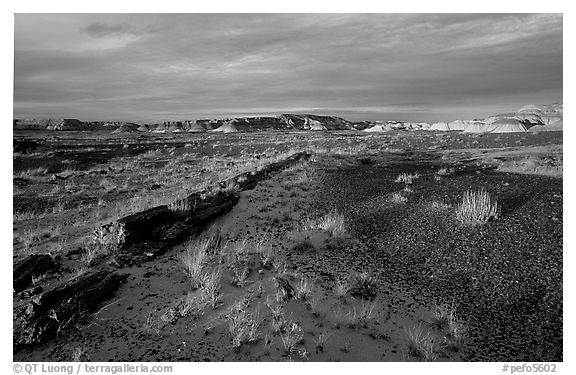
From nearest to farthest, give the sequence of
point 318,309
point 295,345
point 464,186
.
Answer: point 295,345, point 318,309, point 464,186

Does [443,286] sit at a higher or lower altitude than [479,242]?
lower

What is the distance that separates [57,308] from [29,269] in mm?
1278

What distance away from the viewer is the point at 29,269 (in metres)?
4.98

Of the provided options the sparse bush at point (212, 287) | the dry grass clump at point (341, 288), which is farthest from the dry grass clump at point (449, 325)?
the sparse bush at point (212, 287)

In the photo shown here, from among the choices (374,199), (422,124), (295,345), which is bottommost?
(295,345)

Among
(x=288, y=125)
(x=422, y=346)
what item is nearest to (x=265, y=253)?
(x=422, y=346)

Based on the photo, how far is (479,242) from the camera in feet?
21.6

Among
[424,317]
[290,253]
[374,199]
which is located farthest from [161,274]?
[374,199]

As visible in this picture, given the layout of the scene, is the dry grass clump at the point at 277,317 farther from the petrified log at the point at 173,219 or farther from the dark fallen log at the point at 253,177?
the dark fallen log at the point at 253,177

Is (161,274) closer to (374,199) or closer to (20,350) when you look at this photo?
(20,350)

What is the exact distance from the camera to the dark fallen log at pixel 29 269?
4.79 metres

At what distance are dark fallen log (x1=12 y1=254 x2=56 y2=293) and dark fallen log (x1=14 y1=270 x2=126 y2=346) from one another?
53cm
